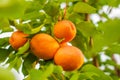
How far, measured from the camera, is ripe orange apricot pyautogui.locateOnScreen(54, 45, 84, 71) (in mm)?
1133

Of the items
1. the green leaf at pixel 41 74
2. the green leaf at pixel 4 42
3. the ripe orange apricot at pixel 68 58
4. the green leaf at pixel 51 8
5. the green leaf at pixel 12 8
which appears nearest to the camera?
the green leaf at pixel 12 8

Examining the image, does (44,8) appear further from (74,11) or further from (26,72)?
(26,72)

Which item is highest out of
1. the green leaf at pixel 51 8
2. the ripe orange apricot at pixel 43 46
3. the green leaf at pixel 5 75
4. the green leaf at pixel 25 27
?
the green leaf at pixel 5 75

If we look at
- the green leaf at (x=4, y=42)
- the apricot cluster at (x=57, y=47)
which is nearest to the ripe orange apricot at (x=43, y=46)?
the apricot cluster at (x=57, y=47)

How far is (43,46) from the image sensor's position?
3.80 feet

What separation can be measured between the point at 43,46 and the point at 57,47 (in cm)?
7

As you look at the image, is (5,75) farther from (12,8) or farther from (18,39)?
(18,39)

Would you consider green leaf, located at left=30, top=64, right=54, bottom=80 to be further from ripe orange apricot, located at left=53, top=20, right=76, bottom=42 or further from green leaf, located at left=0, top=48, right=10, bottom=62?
Result: green leaf, located at left=0, top=48, right=10, bottom=62

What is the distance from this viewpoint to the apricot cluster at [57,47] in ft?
3.74

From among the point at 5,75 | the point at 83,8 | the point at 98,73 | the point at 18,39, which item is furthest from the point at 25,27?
the point at 5,75

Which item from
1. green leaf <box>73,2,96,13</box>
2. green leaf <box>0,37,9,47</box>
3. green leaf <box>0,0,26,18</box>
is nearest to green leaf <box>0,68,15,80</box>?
green leaf <box>0,0,26,18</box>

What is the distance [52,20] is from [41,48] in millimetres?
191

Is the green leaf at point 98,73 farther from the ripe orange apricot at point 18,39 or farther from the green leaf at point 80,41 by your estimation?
the ripe orange apricot at point 18,39

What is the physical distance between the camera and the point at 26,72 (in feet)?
4.29
